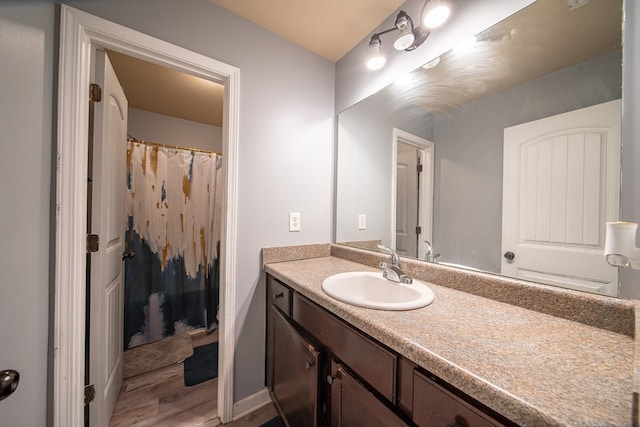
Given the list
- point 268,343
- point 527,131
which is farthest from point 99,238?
point 527,131

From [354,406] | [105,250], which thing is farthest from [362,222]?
[105,250]

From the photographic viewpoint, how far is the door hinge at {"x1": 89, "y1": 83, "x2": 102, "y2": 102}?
109 cm

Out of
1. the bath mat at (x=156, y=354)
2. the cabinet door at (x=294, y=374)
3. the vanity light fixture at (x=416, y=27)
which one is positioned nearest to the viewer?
the cabinet door at (x=294, y=374)

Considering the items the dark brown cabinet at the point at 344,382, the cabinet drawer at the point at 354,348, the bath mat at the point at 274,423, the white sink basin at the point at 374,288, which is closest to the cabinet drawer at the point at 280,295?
the dark brown cabinet at the point at 344,382

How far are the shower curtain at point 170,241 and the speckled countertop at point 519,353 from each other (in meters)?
1.97

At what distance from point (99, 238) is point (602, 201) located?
6.58 ft

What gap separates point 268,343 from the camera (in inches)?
54.6

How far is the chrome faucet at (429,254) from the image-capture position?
1.12 m

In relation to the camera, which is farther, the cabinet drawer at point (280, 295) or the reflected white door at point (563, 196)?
the cabinet drawer at point (280, 295)

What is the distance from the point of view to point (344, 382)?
2.49 ft

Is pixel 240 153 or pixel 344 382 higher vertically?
pixel 240 153

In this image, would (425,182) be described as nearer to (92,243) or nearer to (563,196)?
(563,196)

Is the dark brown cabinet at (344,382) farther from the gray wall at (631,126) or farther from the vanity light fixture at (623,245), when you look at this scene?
the gray wall at (631,126)

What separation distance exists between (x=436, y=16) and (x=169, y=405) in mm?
2575
